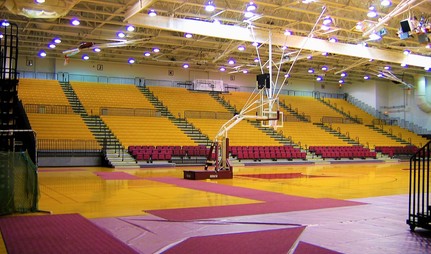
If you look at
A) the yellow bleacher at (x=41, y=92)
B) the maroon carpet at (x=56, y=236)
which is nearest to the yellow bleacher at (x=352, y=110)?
the yellow bleacher at (x=41, y=92)

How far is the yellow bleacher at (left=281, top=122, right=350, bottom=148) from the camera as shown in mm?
37406

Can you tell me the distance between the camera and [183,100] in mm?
39188

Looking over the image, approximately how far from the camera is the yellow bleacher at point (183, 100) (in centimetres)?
3762

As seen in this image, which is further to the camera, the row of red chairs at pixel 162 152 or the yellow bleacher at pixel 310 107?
the yellow bleacher at pixel 310 107

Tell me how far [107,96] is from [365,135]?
80.5 feet

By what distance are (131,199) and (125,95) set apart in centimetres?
2617

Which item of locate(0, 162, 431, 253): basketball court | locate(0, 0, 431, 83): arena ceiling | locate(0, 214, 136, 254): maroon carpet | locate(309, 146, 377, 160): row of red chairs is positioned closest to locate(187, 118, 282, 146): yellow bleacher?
locate(309, 146, 377, 160): row of red chairs

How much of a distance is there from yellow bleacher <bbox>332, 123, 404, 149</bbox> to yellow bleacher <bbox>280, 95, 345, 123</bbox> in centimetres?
206

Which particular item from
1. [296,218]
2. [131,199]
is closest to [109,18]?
[131,199]

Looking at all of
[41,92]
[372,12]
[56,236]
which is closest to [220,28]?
[372,12]

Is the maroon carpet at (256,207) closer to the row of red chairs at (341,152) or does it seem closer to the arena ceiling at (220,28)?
the arena ceiling at (220,28)

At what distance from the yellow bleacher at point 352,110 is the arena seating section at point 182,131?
0.85 metres

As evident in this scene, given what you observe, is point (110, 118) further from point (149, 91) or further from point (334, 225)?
point (334, 225)

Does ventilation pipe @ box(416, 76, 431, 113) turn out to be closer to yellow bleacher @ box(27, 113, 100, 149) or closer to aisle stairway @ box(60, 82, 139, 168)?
aisle stairway @ box(60, 82, 139, 168)
